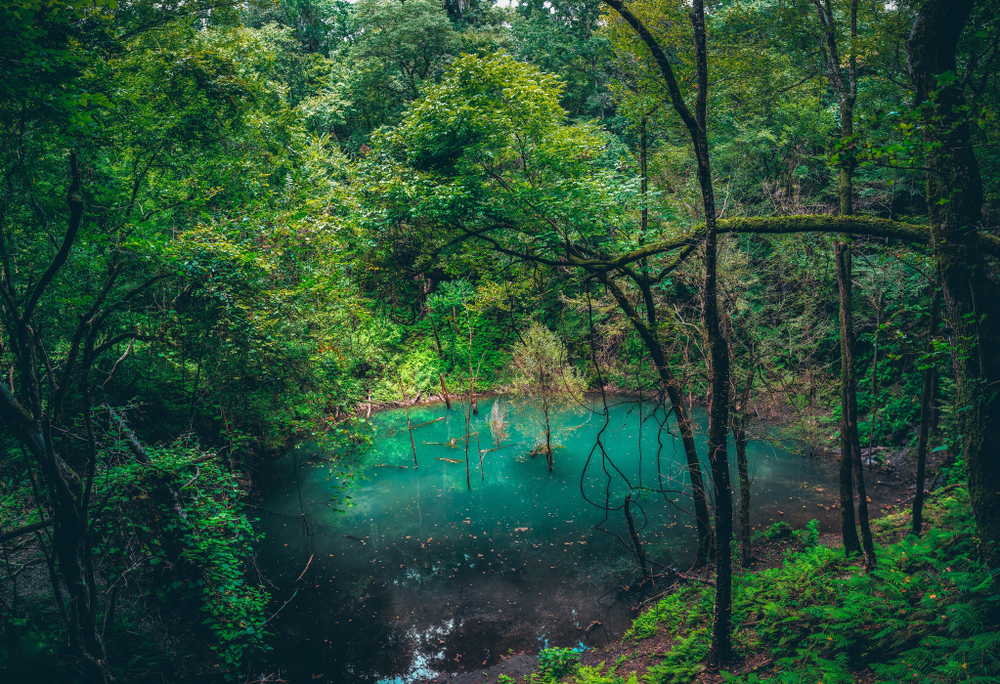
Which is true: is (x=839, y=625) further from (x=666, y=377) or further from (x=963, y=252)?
(x=963, y=252)

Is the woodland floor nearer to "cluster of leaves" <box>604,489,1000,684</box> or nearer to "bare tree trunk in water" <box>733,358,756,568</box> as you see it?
"cluster of leaves" <box>604,489,1000,684</box>

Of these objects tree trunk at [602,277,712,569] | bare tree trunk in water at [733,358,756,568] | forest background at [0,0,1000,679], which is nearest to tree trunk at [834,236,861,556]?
forest background at [0,0,1000,679]

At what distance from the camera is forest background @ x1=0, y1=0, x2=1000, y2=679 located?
433cm

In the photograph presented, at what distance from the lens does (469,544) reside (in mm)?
11891

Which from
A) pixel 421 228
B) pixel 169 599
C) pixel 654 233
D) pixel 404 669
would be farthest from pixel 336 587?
pixel 654 233

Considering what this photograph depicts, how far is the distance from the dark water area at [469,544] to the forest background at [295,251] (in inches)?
68.0

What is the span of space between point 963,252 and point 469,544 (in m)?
10.7

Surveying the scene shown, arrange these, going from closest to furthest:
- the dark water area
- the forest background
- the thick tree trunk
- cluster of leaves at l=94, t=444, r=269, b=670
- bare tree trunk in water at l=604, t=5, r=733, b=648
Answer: the thick tree trunk, the forest background, bare tree trunk in water at l=604, t=5, r=733, b=648, cluster of leaves at l=94, t=444, r=269, b=670, the dark water area

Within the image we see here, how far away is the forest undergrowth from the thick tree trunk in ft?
2.67

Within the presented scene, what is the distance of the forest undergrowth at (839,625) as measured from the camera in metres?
4.27

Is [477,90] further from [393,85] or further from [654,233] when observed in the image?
[393,85]

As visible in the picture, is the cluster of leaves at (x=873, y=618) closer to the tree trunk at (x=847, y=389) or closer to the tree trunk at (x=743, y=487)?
the tree trunk at (x=847, y=389)

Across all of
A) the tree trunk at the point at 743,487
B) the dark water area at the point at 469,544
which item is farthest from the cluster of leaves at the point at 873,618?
the dark water area at the point at 469,544

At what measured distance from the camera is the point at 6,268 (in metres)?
4.45
